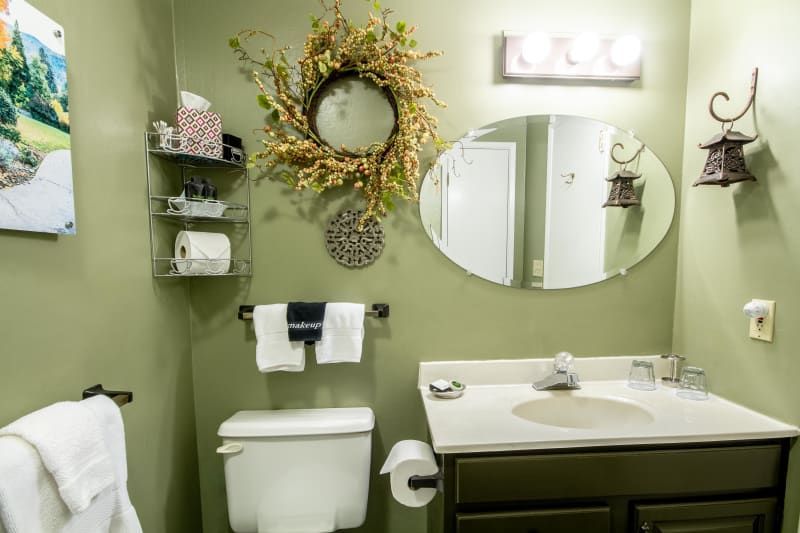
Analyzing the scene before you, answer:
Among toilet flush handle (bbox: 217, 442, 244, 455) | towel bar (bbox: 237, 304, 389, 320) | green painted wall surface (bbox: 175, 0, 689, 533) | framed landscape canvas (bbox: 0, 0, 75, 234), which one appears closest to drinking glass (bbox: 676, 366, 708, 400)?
green painted wall surface (bbox: 175, 0, 689, 533)

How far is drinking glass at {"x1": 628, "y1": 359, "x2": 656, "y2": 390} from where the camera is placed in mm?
1260

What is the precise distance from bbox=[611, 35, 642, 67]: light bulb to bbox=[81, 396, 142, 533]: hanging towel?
186 centimetres

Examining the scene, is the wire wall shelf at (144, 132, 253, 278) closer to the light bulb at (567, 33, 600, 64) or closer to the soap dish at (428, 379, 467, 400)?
the soap dish at (428, 379, 467, 400)

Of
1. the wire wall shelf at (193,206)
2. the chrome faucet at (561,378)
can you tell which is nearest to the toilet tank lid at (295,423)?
the wire wall shelf at (193,206)

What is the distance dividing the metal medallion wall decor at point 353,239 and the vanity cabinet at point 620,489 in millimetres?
716

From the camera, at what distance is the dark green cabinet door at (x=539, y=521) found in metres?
0.89

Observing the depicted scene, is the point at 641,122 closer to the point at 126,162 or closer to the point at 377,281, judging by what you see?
the point at 377,281

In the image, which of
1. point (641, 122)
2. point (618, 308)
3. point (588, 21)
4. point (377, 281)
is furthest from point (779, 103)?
point (377, 281)

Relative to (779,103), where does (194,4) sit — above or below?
above

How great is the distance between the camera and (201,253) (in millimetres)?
1053

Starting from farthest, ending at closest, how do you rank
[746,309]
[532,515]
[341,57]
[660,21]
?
[660,21]
[341,57]
[746,309]
[532,515]

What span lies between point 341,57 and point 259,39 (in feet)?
1.03

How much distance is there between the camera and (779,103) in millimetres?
962

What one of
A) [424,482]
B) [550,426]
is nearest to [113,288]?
[424,482]
